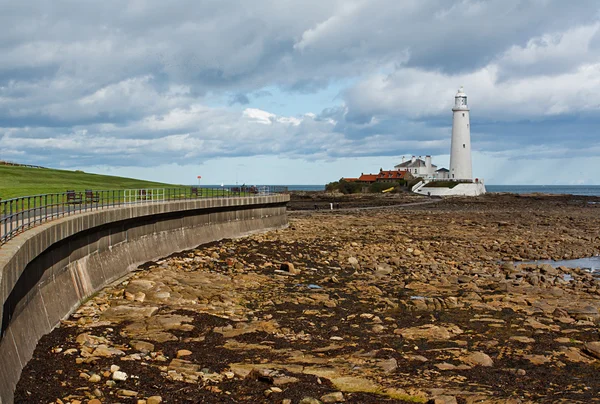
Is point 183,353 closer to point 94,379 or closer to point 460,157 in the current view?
point 94,379

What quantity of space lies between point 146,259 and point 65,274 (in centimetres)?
790

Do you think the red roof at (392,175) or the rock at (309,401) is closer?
the rock at (309,401)

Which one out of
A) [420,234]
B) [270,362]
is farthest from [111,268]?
[420,234]

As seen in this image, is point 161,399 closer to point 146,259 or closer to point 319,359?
point 319,359

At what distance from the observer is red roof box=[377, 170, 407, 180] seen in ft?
463

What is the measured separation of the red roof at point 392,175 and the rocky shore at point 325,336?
11377 cm

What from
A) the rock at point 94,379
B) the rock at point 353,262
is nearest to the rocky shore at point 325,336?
the rock at point 94,379

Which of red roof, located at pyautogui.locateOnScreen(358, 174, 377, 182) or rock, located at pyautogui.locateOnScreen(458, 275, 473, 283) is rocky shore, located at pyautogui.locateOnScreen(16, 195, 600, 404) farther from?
red roof, located at pyautogui.locateOnScreen(358, 174, 377, 182)

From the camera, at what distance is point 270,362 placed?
1308cm

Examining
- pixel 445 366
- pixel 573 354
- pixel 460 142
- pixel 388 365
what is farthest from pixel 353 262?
pixel 460 142

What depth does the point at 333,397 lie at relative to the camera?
36.9 ft

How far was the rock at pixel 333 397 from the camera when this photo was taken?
11120 mm

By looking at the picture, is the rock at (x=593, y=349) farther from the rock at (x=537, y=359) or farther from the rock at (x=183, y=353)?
the rock at (x=183, y=353)

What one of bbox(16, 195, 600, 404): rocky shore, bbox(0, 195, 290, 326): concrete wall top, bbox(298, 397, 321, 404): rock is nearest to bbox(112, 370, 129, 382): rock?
bbox(16, 195, 600, 404): rocky shore
